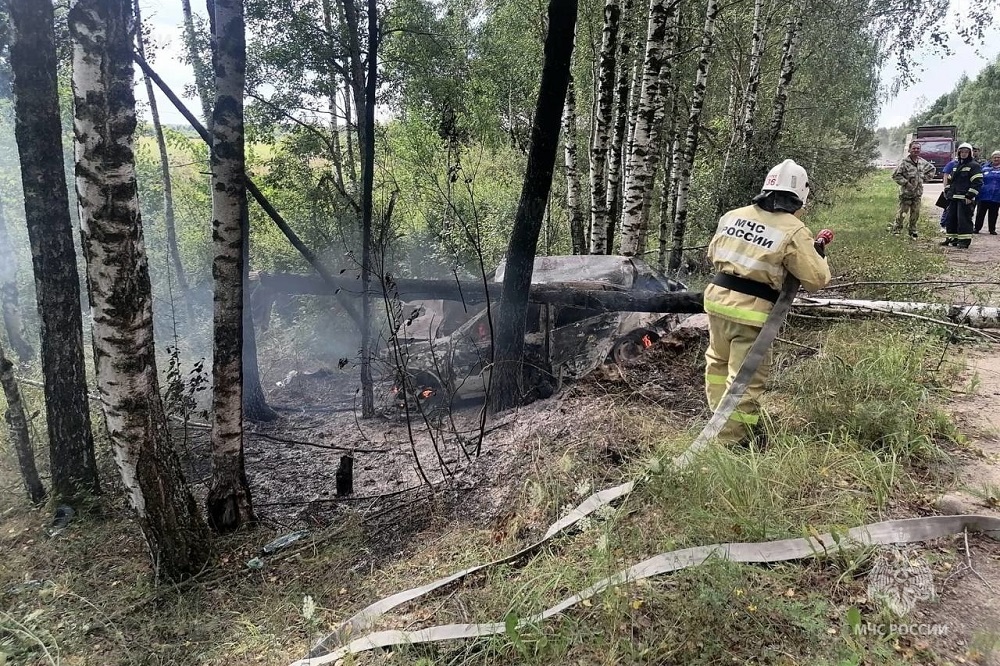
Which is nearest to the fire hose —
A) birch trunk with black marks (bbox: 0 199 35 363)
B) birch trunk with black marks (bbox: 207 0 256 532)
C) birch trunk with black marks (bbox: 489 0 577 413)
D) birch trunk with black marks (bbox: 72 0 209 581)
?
birch trunk with black marks (bbox: 72 0 209 581)

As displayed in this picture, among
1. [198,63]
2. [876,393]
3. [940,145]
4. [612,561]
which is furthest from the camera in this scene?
[940,145]

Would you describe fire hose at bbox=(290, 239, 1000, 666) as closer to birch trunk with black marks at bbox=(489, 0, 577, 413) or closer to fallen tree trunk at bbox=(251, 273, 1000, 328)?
fallen tree trunk at bbox=(251, 273, 1000, 328)

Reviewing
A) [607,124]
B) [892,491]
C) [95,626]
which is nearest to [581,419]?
[892,491]

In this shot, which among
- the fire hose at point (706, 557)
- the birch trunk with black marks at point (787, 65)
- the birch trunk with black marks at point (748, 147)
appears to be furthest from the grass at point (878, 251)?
the fire hose at point (706, 557)

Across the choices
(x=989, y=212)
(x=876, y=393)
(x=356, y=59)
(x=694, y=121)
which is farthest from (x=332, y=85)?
(x=989, y=212)

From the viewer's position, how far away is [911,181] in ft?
34.1

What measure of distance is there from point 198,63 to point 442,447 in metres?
7.51

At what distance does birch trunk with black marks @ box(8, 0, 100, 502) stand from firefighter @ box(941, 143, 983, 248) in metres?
12.3

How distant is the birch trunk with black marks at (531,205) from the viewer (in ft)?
13.3

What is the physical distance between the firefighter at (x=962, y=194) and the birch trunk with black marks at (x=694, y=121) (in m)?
4.33

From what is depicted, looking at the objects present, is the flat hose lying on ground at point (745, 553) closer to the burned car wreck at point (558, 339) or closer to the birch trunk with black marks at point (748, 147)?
the burned car wreck at point (558, 339)

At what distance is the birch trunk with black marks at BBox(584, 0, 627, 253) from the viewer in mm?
6766

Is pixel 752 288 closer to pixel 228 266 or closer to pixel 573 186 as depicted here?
pixel 228 266

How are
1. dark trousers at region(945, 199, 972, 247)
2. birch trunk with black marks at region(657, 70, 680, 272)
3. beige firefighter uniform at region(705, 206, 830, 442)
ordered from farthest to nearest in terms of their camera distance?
birch trunk with black marks at region(657, 70, 680, 272), dark trousers at region(945, 199, 972, 247), beige firefighter uniform at region(705, 206, 830, 442)
